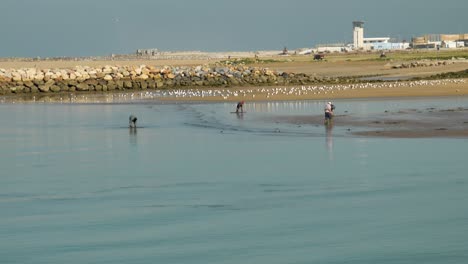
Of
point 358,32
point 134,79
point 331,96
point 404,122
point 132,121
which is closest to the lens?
point 404,122

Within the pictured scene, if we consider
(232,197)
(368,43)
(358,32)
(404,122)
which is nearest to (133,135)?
(404,122)

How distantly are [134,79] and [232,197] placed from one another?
35.7 metres

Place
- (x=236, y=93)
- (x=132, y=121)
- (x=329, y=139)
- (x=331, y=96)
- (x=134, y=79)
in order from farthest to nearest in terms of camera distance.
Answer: (x=134, y=79), (x=236, y=93), (x=331, y=96), (x=132, y=121), (x=329, y=139)

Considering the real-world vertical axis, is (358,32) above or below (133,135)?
above

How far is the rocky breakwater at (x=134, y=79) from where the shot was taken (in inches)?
1845

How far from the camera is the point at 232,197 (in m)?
13.7

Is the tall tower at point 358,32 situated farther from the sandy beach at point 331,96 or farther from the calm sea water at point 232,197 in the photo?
the calm sea water at point 232,197

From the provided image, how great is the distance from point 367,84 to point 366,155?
2710 centimetres

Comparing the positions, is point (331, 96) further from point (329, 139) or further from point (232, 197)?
point (232, 197)

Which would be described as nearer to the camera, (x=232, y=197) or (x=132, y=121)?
(x=232, y=197)

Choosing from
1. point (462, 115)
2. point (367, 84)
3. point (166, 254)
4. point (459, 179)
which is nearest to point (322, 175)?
point (459, 179)

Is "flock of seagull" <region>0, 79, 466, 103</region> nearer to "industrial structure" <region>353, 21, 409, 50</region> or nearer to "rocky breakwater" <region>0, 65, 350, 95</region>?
"rocky breakwater" <region>0, 65, 350, 95</region>

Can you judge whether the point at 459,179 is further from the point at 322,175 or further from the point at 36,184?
the point at 36,184

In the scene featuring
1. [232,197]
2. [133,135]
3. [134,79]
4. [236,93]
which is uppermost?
[134,79]
